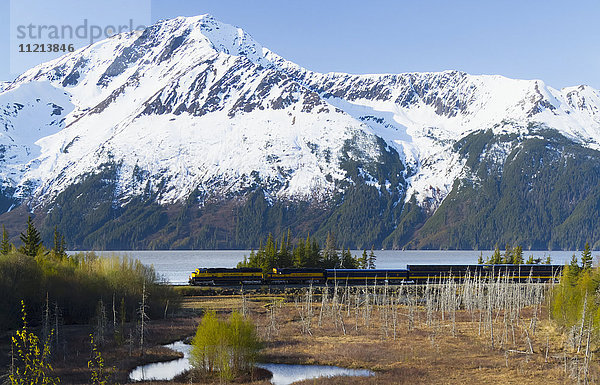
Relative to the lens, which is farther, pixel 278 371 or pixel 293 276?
pixel 293 276

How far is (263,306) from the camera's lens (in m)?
118

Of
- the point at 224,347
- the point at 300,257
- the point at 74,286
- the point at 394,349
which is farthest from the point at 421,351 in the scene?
the point at 300,257

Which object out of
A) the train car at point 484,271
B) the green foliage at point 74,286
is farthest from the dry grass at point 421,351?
the train car at point 484,271

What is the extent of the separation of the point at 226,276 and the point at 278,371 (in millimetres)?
78082

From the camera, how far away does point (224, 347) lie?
60656 mm

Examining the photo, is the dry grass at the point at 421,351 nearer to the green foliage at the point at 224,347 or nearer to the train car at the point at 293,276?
the green foliage at the point at 224,347

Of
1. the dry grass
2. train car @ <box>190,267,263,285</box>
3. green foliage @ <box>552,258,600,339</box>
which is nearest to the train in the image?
train car @ <box>190,267,263,285</box>

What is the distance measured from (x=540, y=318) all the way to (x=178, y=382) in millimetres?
68560

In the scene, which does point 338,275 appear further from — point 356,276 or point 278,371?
point 278,371

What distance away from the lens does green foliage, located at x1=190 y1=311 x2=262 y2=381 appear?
60156mm

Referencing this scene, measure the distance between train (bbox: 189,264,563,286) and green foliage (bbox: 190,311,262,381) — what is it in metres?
75.6

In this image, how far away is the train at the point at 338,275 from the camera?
143500 mm

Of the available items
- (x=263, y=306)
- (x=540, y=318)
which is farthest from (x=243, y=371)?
(x=540, y=318)

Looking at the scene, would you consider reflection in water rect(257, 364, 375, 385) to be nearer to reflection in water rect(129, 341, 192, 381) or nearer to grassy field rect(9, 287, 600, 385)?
grassy field rect(9, 287, 600, 385)
